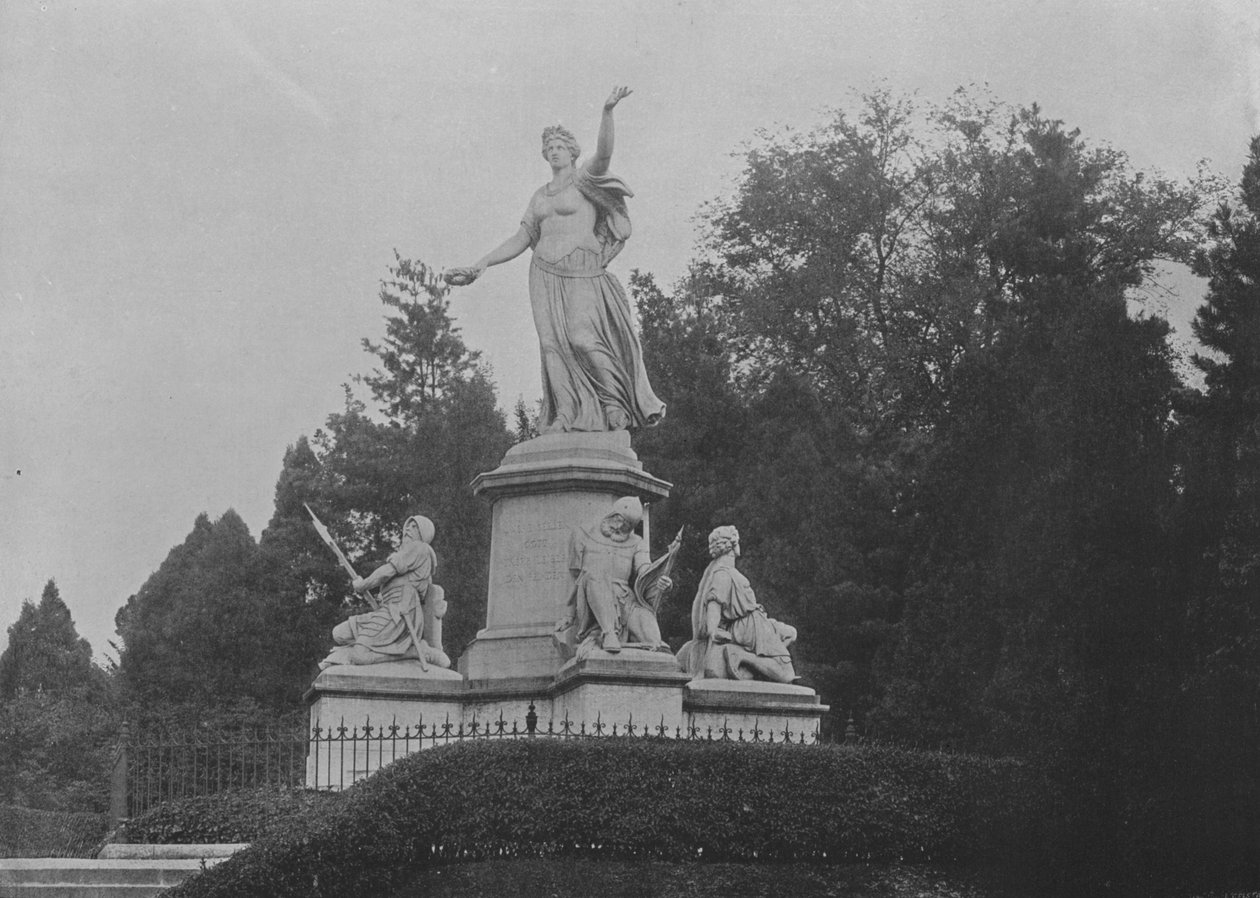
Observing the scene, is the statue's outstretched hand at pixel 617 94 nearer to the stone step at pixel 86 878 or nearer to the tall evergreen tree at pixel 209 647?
the stone step at pixel 86 878

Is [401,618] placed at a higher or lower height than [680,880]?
higher

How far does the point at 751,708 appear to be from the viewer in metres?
17.5

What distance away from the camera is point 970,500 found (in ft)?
90.5

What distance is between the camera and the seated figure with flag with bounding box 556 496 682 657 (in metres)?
17.0

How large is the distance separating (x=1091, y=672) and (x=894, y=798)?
19.6ft

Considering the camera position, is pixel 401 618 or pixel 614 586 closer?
pixel 614 586

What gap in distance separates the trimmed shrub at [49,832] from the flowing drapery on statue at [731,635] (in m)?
10.7

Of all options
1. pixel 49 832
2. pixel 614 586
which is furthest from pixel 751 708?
pixel 49 832

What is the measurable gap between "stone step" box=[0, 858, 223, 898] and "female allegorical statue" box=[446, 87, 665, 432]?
735 centimetres

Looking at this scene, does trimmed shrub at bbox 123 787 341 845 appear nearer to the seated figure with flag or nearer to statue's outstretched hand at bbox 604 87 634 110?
the seated figure with flag

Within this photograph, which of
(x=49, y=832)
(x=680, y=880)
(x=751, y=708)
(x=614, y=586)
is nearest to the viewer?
(x=680, y=880)

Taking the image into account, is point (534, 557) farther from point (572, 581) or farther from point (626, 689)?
point (626, 689)

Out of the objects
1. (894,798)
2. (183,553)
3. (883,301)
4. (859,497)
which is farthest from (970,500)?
(183,553)

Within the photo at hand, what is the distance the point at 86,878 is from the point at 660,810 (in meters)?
4.35
